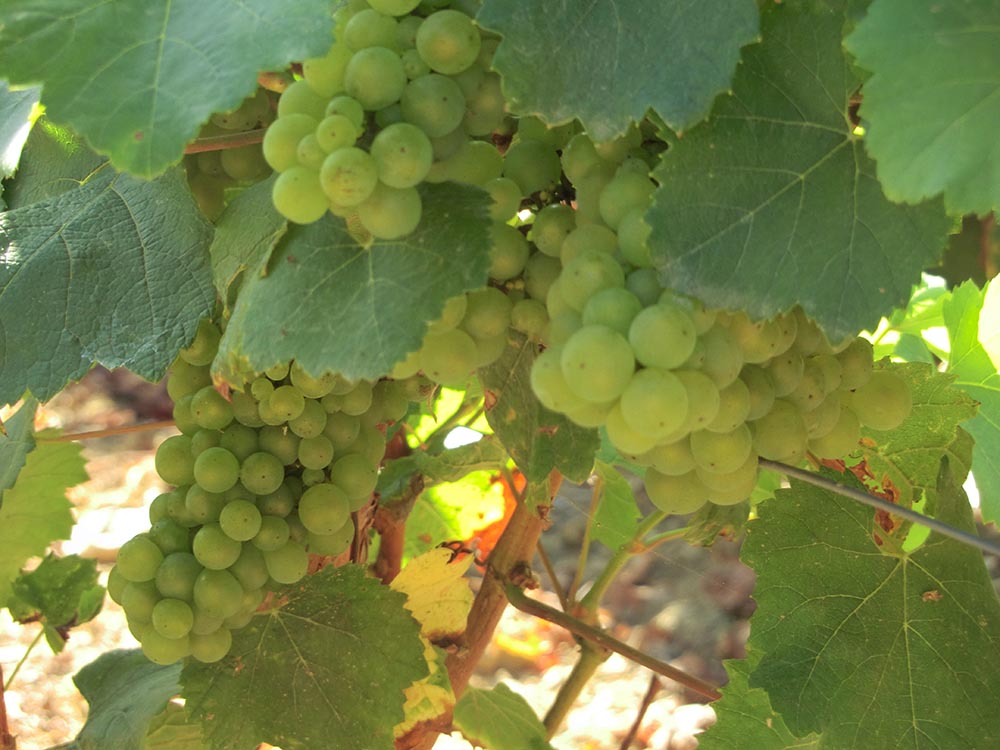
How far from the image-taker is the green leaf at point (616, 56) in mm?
503

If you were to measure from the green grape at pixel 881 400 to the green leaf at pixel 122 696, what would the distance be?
61 centimetres

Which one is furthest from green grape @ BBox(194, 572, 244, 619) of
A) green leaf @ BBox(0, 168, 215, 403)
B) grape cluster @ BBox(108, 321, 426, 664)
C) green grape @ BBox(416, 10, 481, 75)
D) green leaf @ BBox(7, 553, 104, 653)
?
green leaf @ BBox(7, 553, 104, 653)

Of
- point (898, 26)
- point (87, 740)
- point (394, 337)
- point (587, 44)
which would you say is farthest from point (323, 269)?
point (87, 740)

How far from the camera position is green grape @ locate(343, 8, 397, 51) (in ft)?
1.73

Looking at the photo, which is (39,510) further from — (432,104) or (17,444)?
(432,104)

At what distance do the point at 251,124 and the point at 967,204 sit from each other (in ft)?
1.34

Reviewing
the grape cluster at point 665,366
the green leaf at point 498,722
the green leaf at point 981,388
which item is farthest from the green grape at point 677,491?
the green leaf at point 498,722

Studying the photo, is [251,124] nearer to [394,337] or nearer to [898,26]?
[394,337]

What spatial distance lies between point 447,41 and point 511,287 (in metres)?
0.13

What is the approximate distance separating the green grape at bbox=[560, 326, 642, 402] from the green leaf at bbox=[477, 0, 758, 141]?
0.33 ft

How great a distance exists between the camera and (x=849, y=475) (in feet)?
2.38

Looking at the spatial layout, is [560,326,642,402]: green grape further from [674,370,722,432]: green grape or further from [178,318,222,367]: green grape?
[178,318,222,367]: green grape

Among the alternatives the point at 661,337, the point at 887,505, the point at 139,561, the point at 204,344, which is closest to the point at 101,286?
the point at 204,344

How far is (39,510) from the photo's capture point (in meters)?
1.17
